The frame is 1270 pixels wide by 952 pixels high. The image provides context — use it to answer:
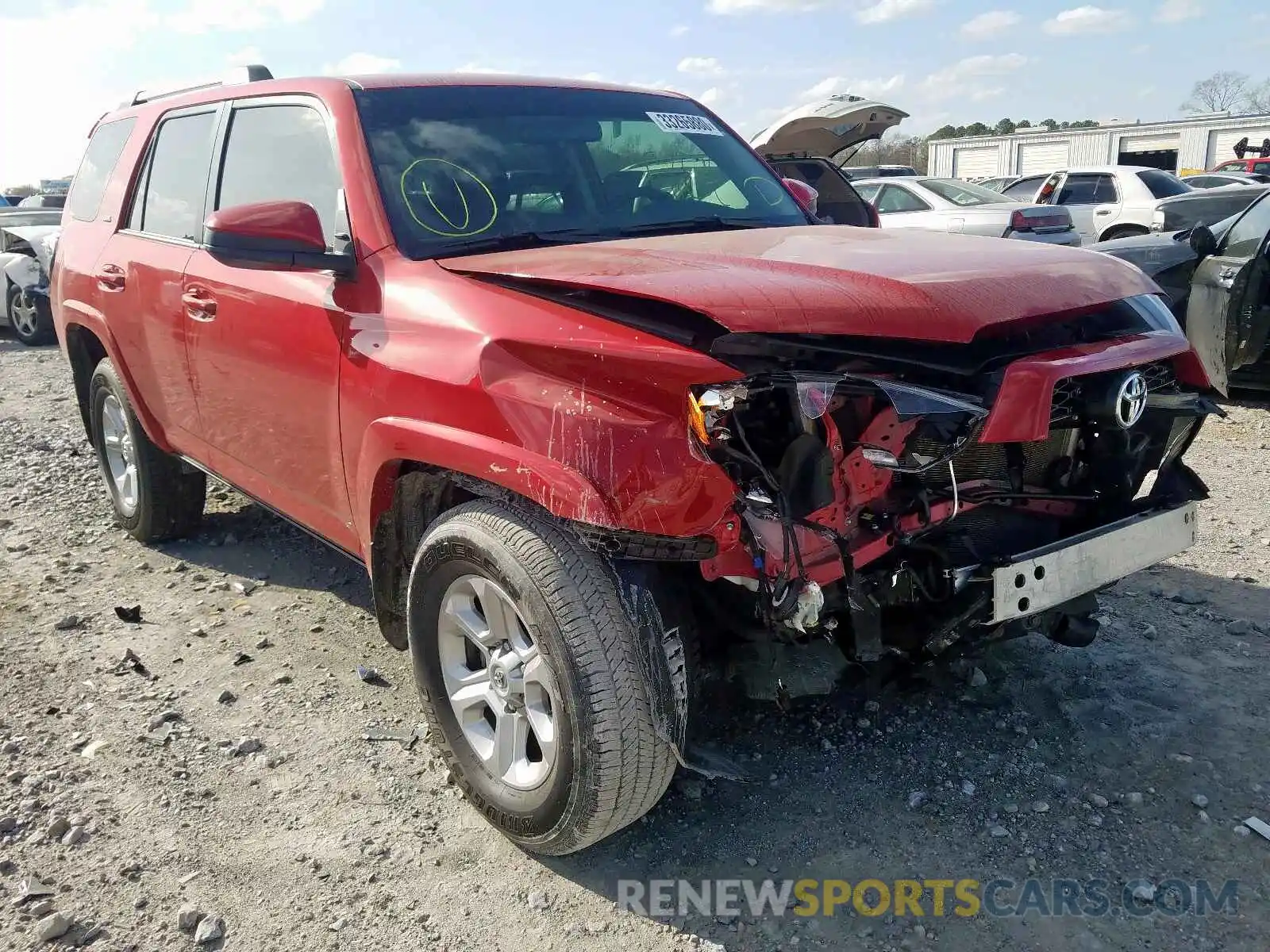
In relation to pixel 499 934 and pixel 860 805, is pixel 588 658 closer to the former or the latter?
pixel 499 934

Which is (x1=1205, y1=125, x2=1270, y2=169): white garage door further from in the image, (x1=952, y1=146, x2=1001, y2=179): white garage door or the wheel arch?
the wheel arch

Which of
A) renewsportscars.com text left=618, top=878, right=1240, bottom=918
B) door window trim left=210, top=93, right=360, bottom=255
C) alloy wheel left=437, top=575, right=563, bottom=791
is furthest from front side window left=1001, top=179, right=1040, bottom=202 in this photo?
alloy wheel left=437, top=575, right=563, bottom=791

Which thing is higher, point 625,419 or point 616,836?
point 625,419

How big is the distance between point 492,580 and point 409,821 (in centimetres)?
78

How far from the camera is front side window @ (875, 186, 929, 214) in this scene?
13.2m

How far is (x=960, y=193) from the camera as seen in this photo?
1323 centimetres

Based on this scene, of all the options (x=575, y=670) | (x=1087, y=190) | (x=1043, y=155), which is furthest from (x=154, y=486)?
(x=1043, y=155)

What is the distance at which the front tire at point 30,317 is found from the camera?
1120 cm

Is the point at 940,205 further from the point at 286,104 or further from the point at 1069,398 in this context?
the point at 1069,398

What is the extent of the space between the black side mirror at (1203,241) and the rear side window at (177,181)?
537 cm

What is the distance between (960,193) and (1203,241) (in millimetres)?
7716

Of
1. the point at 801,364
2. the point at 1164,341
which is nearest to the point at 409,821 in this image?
the point at 801,364

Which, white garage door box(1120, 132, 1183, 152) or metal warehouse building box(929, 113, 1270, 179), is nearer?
metal warehouse building box(929, 113, 1270, 179)

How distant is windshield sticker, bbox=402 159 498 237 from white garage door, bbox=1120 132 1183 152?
5099cm
